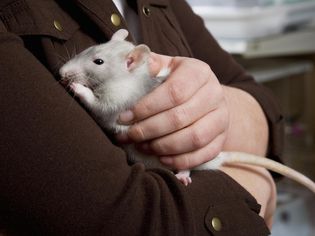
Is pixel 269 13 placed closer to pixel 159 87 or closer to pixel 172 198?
pixel 159 87

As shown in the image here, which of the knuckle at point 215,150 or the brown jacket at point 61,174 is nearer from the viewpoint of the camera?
the brown jacket at point 61,174

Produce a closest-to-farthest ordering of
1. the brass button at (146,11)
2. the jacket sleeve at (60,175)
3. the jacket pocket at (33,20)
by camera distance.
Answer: the jacket sleeve at (60,175)
the jacket pocket at (33,20)
the brass button at (146,11)

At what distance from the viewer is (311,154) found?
2504mm

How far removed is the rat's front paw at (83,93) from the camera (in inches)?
30.8

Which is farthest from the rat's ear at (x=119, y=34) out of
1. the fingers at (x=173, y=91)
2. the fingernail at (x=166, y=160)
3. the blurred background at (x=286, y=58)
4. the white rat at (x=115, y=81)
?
the blurred background at (x=286, y=58)

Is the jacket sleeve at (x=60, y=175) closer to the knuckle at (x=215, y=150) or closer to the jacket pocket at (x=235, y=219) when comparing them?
the jacket pocket at (x=235, y=219)

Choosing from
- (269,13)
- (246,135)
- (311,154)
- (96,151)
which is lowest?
(311,154)

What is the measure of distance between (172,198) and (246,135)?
366mm

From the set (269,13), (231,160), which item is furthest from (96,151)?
(269,13)

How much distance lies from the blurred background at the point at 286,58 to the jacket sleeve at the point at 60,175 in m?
1.27

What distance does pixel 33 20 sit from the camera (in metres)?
0.72

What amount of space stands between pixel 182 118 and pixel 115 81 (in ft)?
0.55

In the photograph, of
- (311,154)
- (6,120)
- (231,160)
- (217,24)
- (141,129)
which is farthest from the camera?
(311,154)

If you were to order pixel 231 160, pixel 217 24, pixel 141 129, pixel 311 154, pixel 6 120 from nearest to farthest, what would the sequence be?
1. pixel 6 120
2. pixel 141 129
3. pixel 231 160
4. pixel 217 24
5. pixel 311 154
